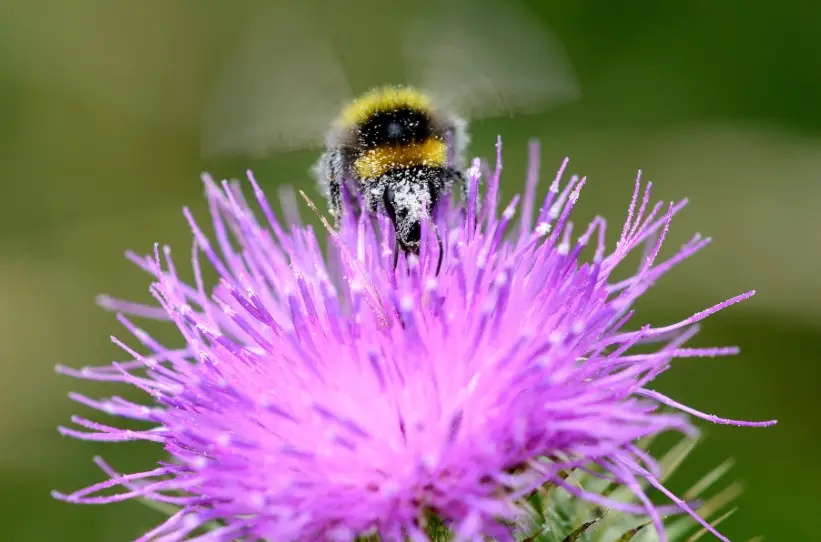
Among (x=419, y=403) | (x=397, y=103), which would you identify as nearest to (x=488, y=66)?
(x=397, y=103)

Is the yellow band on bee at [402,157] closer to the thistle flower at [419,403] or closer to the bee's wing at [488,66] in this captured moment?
the thistle flower at [419,403]

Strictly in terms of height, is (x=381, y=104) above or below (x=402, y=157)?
above

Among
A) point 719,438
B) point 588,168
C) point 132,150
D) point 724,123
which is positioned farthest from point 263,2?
point 719,438

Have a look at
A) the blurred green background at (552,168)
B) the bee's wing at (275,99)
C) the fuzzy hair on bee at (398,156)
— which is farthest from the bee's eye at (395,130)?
the blurred green background at (552,168)

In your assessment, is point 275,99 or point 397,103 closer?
point 397,103

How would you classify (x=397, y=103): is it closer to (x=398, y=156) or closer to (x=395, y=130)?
(x=395, y=130)

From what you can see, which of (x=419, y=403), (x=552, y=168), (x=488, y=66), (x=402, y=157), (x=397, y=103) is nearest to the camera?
(x=419, y=403)
